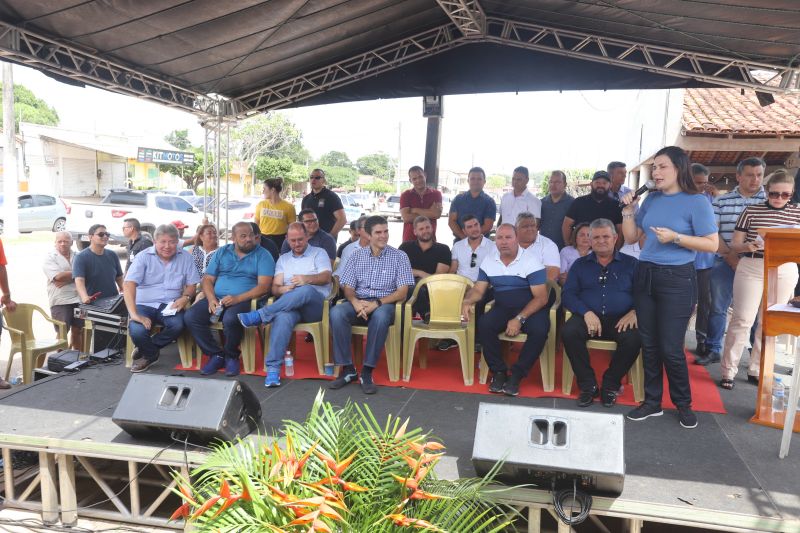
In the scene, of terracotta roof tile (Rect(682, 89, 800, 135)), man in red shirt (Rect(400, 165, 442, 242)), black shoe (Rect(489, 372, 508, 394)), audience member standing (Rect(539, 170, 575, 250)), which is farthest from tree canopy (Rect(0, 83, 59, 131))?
black shoe (Rect(489, 372, 508, 394))

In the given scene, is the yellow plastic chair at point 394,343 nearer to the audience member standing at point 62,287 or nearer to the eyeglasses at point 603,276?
the eyeglasses at point 603,276

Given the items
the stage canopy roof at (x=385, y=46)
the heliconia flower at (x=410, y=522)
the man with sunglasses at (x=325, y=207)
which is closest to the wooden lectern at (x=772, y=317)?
the heliconia flower at (x=410, y=522)

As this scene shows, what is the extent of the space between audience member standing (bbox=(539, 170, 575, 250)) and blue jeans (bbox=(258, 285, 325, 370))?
2631 mm

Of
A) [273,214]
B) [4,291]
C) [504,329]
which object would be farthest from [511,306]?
[4,291]

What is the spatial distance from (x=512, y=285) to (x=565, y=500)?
1857 mm

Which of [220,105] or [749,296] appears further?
[220,105]

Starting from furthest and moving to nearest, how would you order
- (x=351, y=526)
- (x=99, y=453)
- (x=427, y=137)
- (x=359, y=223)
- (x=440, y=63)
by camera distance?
(x=427, y=137)
(x=440, y=63)
(x=359, y=223)
(x=99, y=453)
(x=351, y=526)

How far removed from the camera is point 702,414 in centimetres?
357

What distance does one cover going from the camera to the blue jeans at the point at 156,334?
4395 mm

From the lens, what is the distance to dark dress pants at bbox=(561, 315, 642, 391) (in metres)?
3.66

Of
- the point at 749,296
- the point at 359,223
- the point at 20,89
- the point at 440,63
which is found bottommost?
the point at 749,296

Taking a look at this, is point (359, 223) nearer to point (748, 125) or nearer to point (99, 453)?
A: point (99, 453)

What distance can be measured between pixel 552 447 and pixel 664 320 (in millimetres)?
1280

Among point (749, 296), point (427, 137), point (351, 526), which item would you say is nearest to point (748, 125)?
point (427, 137)
